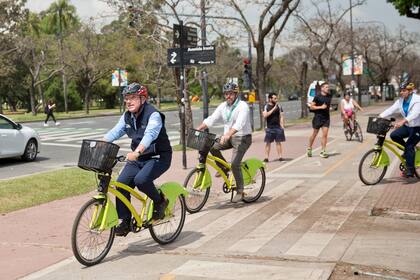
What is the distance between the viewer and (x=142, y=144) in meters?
5.68

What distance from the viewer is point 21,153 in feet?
50.9

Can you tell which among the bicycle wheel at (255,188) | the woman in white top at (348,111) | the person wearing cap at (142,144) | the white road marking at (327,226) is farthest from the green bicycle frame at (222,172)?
the woman in white top at (348,111)

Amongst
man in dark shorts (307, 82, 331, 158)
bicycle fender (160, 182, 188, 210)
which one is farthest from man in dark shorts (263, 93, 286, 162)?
bicycle fender (160, 182, 188, 210)

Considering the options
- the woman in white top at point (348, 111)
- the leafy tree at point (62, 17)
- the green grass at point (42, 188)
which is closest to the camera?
the green grass at point (42, 188)

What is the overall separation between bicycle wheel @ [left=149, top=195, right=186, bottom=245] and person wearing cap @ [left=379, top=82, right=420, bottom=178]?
4.73 metres

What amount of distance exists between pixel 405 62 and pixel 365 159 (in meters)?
78.7

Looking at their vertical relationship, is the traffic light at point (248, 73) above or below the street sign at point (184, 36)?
below

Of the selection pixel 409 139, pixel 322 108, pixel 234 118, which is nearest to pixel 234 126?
pixel 234 118

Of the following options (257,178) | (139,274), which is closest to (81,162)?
(139,274)

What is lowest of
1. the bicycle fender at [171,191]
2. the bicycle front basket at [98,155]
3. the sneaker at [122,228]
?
the sneaker at [122,228]

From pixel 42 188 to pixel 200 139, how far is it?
386 cm

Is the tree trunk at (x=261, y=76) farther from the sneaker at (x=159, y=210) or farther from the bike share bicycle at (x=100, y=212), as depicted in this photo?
the bike share bicycle at (x=100, y=212)

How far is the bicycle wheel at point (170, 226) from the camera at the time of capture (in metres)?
6.34

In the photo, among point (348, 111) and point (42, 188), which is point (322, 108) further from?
point (42, 188)
